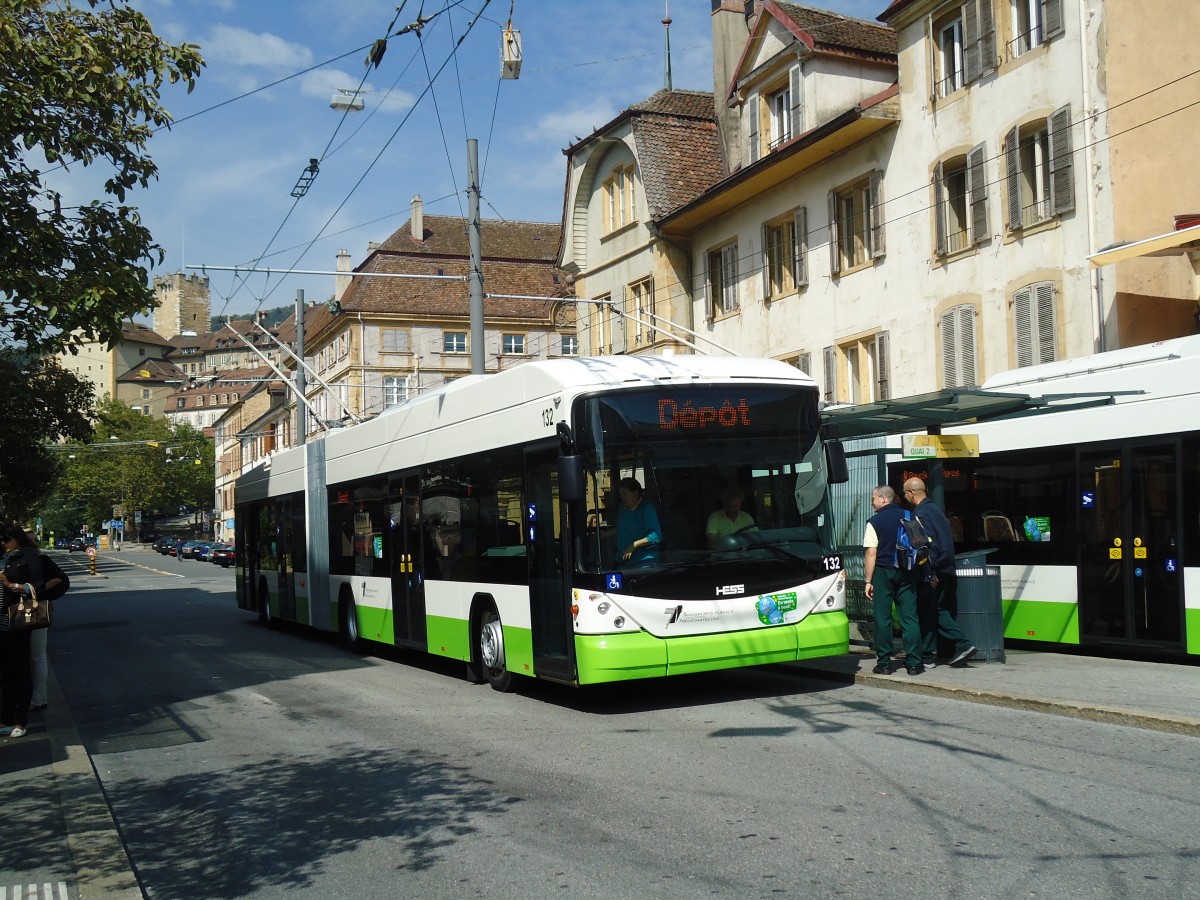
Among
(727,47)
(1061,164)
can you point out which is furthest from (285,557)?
(727,47)

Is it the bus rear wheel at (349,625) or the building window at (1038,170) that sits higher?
the building window at (1038,170)

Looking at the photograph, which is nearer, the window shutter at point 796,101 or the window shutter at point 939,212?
the window shutter at point 939,212

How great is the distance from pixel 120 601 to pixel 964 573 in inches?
1177

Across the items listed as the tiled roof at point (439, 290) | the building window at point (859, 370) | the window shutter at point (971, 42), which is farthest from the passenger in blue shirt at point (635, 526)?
the tiled roof at point (439, 290)

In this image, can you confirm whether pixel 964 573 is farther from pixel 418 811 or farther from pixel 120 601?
pixel 120 601

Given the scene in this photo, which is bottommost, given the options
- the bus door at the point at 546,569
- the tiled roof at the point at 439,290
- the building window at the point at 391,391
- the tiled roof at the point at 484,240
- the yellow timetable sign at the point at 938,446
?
the bus door at the point at 546,569

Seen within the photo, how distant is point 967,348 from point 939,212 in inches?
97.1

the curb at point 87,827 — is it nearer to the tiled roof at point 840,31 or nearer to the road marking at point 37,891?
the road marking at point 37,891

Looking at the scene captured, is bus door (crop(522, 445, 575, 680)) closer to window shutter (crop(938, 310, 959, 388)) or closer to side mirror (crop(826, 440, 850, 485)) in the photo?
side mirror (crop(826, 440, 850, 485))

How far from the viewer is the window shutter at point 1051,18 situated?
64.6ft

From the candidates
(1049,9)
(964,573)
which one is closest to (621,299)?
(1049,9)

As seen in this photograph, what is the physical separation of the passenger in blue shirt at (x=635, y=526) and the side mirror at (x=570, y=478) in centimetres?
39

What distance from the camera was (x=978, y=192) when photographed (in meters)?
21.6

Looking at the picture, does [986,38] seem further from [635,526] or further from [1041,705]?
[1041,705]
